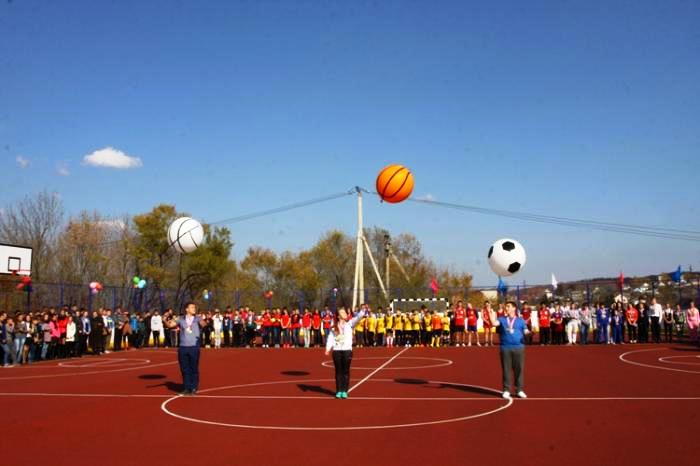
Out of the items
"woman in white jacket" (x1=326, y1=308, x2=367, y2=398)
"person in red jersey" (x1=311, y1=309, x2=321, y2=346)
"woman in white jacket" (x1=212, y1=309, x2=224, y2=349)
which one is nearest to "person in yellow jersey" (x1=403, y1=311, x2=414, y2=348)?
"person in red jersey" (x1=311, y1=309, x2=321, y2=346)

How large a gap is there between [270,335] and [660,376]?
19.4 meters

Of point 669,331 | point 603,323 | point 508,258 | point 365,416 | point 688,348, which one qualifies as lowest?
point 365,416

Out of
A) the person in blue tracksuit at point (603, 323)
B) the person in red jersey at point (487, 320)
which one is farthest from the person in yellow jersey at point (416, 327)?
the person in blue tracksuit at point (603, 323)

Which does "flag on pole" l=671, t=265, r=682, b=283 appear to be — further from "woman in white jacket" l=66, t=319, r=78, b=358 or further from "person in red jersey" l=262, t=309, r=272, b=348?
"woman in white jacket" l=66, t=319, r=78, b=358

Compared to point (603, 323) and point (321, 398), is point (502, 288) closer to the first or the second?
point (603, 323)

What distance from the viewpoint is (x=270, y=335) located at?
101 ft

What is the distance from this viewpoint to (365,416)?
10.7 meters

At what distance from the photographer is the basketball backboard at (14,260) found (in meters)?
32.8

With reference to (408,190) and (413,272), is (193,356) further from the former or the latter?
(413,272)

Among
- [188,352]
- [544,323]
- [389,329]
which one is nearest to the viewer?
[188,352]

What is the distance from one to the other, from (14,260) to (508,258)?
26.9m

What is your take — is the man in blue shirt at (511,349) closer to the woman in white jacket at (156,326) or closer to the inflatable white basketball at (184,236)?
the inflatable white basketball at (184,236)

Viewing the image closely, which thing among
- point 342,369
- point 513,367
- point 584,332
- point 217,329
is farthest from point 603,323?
point 342,369

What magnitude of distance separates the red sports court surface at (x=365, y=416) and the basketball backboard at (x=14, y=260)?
15.5 meters
